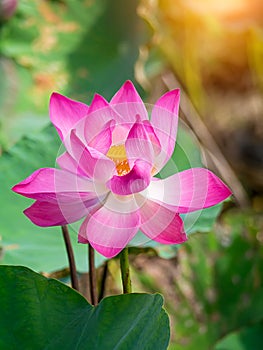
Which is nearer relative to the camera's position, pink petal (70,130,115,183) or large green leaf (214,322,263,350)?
pink petal (70,130,115,183)

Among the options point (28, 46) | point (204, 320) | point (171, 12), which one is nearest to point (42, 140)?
point (204, 320)

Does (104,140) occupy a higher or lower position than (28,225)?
higher

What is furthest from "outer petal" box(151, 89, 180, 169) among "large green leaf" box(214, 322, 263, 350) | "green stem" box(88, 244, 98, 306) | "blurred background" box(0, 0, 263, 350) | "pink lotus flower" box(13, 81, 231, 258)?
"large green leaf" box(214, 322, 263, 350)

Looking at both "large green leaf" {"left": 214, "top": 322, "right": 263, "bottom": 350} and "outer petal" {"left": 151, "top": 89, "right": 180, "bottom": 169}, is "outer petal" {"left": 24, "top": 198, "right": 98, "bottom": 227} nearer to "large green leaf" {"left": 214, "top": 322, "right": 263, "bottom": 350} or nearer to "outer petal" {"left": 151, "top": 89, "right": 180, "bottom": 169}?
"outer petal" {"left": 151, "top": 89, "right": 180, "bottom": 169}

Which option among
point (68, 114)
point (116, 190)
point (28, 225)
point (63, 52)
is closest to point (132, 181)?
point (116, 190)

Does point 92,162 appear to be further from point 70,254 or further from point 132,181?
point 70,254

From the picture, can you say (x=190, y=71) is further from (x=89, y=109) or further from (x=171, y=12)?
(x=89, y=109)

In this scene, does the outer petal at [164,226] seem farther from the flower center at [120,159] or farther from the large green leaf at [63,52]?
the large green leaf at [63,52]
